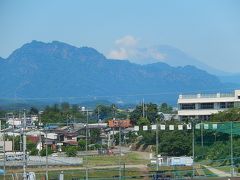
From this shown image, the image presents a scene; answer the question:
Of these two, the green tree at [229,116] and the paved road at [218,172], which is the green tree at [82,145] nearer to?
the green tree at [229,116]

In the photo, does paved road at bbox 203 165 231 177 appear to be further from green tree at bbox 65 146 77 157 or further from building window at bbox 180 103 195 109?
building window at bbox 180 103 195 109

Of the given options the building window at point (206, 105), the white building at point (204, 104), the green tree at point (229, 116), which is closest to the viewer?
the green tree at point (229, 116)

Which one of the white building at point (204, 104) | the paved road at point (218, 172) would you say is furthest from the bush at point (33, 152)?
the white building at point (204, 104)

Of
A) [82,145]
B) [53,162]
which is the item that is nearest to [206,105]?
[82,145]

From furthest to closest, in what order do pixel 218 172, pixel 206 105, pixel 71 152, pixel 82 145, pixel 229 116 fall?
pixel 206 105
pixel 82 145
pixel 229 116
pixel 71 152
pixel 218 172

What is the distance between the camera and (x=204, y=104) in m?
62.2

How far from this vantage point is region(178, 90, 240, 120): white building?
6088 centimetres

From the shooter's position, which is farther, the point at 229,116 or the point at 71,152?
the point at 229,116

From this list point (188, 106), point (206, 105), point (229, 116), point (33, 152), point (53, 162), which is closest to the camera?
point (53, 162)

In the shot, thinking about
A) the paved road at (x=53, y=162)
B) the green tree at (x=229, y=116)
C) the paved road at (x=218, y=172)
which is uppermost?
the green tree at (x=229, y=116)

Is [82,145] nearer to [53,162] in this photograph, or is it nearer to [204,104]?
[53,162]

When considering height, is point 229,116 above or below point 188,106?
below

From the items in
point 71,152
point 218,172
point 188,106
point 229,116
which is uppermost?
point 188,106

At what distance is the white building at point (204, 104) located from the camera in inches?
2397
